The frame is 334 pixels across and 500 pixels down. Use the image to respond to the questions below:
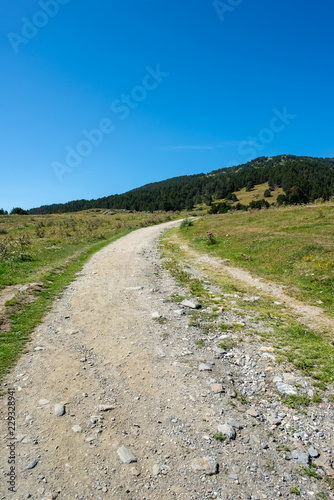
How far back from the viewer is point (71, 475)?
2.98 m

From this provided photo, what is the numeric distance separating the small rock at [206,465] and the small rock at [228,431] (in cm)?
43

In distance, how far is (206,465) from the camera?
3.14 meters

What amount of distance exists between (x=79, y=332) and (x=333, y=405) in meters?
5.53

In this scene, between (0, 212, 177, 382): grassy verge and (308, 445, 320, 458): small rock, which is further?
(0, 212, 177, 382): grassy verge

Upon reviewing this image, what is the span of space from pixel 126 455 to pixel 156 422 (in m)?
0.65

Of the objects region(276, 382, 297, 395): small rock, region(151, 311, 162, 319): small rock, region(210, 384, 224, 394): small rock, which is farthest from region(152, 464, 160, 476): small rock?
region(151, 311, 162, 319): small rock

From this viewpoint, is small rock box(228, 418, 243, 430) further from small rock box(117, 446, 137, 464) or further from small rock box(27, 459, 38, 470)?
small rock box(27, 459, 38, 470)

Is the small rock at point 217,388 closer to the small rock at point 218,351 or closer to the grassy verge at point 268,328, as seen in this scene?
the small rock at point 218,351

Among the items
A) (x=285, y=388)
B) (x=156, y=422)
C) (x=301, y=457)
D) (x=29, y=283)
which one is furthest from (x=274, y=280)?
(x=29, y=283)

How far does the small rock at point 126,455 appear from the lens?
3174 millimetres

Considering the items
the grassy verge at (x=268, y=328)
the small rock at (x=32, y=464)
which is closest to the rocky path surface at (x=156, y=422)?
the small rock at (x=32, y=464)

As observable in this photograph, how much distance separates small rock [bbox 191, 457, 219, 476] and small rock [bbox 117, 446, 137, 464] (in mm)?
766

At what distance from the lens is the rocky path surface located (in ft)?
9.63

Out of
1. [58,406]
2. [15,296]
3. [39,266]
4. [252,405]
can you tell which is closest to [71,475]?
[58,406]
